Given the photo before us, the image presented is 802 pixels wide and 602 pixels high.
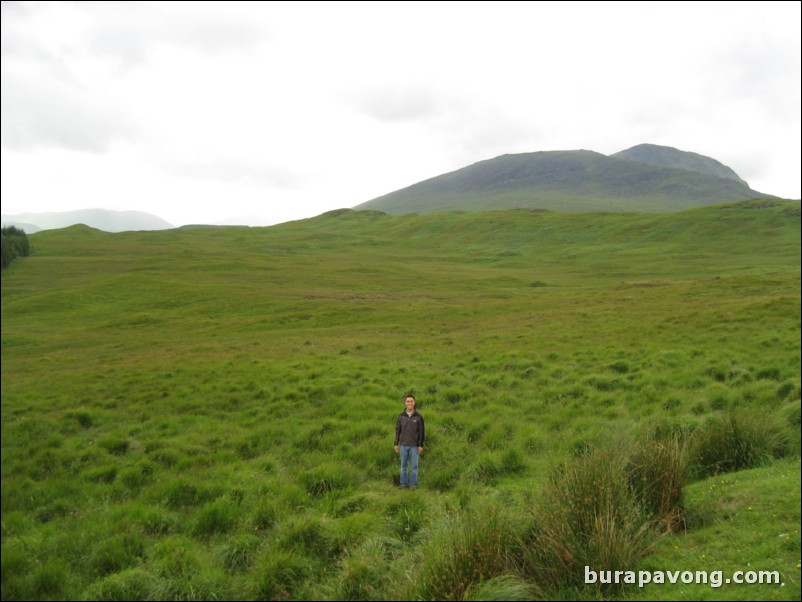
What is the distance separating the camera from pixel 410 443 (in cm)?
1120

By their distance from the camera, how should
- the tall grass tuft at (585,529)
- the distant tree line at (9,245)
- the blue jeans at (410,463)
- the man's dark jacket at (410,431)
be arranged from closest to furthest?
Result: 1. the tall grass tuft at (585,529)
2. the blue jeans at (410,463)
3. the man's dark jacket at (410,431)
4. the distant tree line at (9,245)

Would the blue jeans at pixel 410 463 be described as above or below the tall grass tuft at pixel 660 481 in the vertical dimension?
below

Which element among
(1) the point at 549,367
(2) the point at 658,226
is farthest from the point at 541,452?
(2) the point at 658,226

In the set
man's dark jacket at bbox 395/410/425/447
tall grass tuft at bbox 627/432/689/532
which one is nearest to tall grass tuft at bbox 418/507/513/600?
tall grass tuft at bbox 627/432/689/532

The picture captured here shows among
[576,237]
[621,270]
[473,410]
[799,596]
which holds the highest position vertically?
[576,237]

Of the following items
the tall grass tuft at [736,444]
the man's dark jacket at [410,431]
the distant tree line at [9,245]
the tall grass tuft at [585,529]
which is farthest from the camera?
the distant tree line at [9,245]

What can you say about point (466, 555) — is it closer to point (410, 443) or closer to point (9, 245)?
point (410, 443)

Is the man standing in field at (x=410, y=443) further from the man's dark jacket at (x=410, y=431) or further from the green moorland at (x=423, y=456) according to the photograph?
the green moorland at (x=423, y=456)

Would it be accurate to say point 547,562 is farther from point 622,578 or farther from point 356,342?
point 356,342

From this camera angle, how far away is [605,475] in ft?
23.9

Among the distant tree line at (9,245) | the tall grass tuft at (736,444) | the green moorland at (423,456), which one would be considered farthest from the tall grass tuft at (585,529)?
the distant tree line at (9,245)

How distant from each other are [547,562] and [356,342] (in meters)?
24.4

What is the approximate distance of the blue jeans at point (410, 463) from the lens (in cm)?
1091

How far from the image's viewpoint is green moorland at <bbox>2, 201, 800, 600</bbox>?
6801 mm
